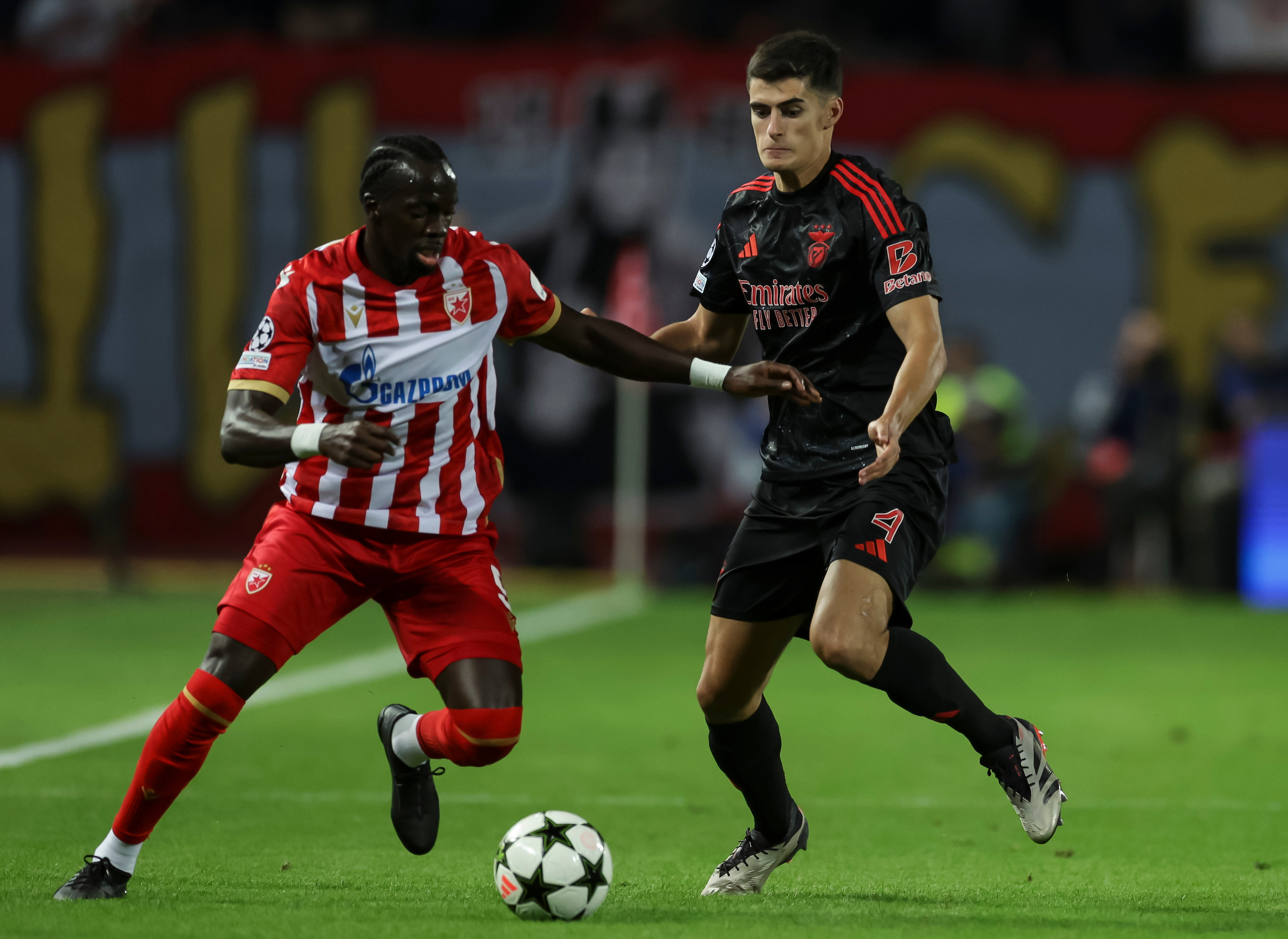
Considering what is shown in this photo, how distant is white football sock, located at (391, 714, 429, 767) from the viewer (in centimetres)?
556

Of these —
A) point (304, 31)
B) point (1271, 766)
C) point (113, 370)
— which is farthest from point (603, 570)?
point (1271, 766)

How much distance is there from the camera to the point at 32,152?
17344 millimetres

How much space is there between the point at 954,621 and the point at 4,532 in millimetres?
9073

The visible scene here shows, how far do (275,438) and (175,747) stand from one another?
906 mm

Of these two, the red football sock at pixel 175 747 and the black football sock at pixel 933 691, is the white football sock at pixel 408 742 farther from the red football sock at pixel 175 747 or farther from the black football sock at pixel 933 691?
the black football sock at pixel 933 691

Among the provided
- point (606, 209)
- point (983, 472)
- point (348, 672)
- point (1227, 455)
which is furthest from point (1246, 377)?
point (348, 672)

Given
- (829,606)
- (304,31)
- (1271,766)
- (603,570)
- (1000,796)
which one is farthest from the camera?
(304,31)

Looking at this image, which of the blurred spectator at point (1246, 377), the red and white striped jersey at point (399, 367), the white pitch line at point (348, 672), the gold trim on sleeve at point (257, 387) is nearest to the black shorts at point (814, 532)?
the red and white striped jersey at point (399, 367)

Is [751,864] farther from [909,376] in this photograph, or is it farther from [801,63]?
[801,63]

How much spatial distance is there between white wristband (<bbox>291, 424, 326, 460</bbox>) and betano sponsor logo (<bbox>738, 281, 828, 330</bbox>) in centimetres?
141

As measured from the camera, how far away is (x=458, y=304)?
5465mm

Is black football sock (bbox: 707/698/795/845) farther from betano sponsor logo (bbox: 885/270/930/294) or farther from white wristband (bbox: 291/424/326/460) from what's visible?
white wristband (bbox: 291/424/326/460)

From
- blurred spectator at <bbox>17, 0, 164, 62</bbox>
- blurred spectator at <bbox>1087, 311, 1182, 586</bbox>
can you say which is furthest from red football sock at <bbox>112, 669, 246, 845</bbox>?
blurred spectator at <bbox>17, 0, 164, 62</bbox>

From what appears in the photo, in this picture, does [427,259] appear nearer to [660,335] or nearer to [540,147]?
[660,335]
